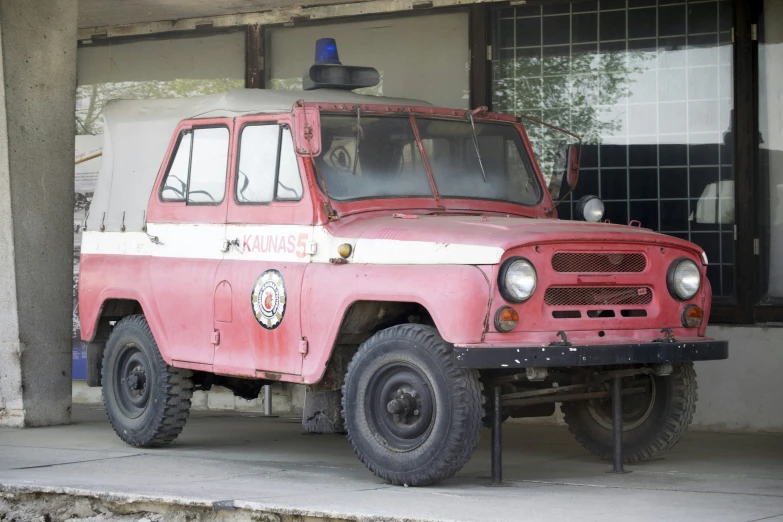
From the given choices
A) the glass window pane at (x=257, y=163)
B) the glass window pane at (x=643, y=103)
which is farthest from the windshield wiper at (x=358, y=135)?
the glass window pane at (x=643, y=103)

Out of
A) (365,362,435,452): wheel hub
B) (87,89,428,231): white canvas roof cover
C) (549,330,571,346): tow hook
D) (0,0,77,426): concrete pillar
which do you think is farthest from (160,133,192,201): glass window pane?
(549,330,571,346): tow hook

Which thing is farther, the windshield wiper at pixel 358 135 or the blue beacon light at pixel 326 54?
the blue beacon light at pixel 326 54

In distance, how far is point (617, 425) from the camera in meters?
7.44

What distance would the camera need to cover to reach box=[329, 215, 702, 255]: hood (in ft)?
22.1

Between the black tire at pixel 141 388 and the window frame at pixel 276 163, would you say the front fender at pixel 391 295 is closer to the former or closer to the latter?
the window frame at pixel 276 163

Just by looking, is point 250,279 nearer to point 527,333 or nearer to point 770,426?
point 527,333

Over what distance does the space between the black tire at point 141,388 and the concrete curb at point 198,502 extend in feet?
5.46

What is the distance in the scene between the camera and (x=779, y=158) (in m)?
10.1

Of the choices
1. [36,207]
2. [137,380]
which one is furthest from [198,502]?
[36,207]

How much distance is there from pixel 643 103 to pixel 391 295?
14.5ft

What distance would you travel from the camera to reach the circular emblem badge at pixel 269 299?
762cm

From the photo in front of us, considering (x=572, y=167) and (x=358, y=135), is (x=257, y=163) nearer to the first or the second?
(x=358, y=135)

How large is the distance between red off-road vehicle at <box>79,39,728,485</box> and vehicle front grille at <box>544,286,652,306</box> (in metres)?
0.01

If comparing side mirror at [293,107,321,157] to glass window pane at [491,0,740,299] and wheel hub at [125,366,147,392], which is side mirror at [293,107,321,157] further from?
glass window pane at [491,0,740,299]
